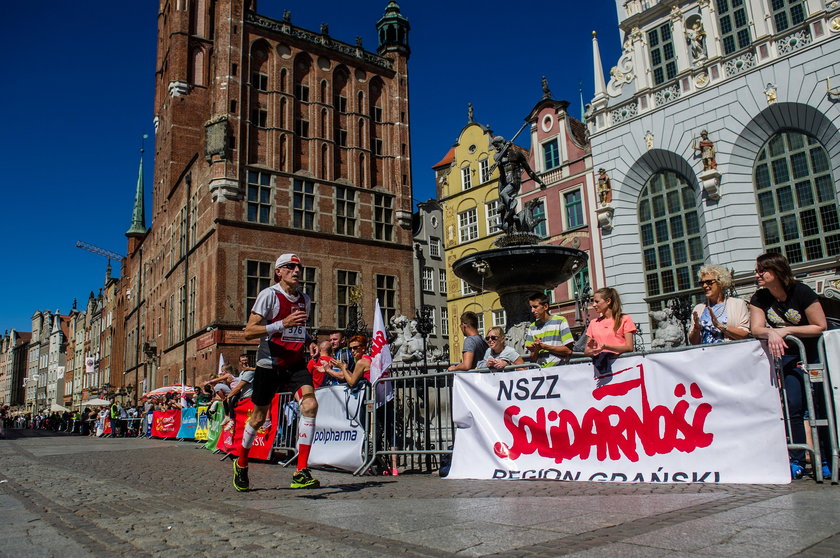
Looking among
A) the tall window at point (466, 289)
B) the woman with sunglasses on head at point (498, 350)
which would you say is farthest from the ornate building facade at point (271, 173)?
the woman with sunglasses on head at point (498, 350)

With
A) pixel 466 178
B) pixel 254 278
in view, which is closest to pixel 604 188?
pixel 466 178

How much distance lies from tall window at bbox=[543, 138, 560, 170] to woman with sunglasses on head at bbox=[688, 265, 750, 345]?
26.8 metres

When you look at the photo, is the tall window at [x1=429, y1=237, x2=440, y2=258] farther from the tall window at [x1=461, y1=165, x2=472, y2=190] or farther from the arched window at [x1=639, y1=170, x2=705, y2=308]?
the arched window at [x1=639, y1=170, x2=705, y2=308]

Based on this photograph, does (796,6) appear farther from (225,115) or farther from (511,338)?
(225,115)

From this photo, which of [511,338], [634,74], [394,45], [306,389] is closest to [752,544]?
[306,389]

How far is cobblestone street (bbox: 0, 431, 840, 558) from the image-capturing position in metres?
3.11

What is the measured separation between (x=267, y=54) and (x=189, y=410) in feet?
73.0

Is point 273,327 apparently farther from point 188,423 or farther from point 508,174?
point 188,423

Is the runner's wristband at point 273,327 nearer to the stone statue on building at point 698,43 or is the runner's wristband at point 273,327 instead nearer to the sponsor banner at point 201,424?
the sponsor banner at point 201,424

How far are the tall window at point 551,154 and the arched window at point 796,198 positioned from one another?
10867 mm

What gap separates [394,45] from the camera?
3941 centimetres

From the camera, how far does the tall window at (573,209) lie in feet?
101

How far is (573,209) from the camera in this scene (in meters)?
31.2

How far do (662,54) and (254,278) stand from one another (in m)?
21.9
